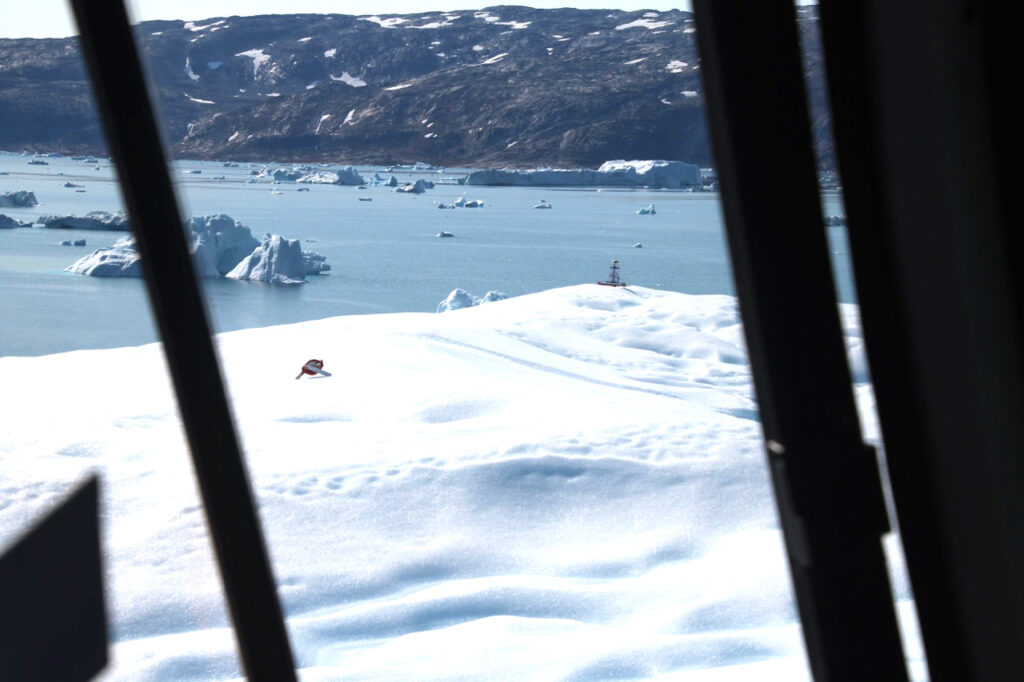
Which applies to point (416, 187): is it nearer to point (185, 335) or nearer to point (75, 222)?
point (75, 222)

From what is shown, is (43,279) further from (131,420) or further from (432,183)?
(432,183)

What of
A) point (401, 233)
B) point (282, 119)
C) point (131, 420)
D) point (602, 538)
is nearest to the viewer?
point (282, 119)

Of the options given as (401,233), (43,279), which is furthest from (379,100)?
(401,233)

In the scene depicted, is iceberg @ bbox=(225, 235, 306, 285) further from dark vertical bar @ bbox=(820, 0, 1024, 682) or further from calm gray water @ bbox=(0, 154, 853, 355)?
dark vertical bar @ bbox=(820, 0, 1024, 682)

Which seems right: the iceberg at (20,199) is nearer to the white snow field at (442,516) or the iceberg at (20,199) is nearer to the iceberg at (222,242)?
the white snow field at (442,516)

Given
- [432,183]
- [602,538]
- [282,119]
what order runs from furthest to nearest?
[432,183] < [602,538] < [282,119]

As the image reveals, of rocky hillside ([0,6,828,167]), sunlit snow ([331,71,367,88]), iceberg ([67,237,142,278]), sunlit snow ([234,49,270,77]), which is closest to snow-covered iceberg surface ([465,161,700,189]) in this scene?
rocky hillside ([0,6,828,167])

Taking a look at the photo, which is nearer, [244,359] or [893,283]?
[893,283]
